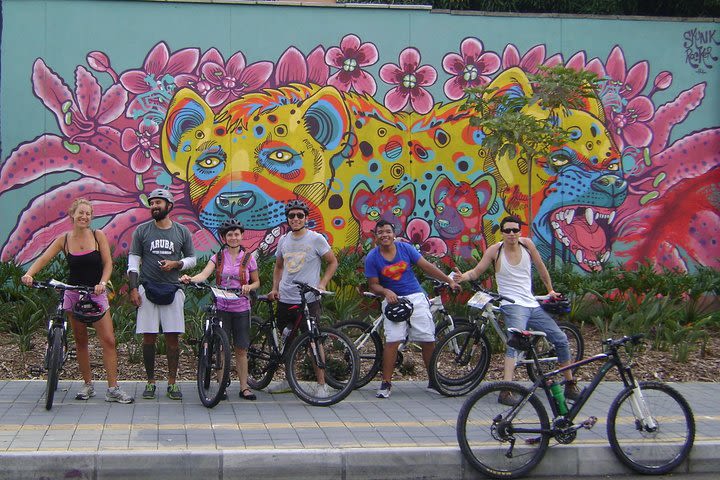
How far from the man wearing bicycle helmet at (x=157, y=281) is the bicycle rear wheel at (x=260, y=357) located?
2.61 ft

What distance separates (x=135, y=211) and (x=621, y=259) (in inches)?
280

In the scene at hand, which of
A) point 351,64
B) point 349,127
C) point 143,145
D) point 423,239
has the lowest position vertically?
point 423,239

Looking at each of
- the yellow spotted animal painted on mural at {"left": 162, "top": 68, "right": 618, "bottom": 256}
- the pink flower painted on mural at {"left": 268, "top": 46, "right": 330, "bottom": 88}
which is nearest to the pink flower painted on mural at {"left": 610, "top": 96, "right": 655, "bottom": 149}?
the yellow spotted animal painted on mural at {"left": 162, "top": 68, "right": 618, "bottom": 256}

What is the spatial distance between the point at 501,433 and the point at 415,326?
2.43m

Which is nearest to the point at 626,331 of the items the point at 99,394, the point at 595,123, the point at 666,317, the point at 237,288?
the point at 666,317

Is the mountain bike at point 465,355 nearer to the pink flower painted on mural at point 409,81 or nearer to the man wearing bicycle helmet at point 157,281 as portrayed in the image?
the man wearing bicycle helmet at point 157,281

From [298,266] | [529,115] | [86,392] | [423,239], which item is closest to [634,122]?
[529,115]

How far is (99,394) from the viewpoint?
832 centimetres

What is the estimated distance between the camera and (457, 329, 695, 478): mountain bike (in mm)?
6094

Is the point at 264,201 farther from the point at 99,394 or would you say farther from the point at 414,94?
the point at 99,394

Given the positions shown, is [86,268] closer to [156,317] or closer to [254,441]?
[156,317]

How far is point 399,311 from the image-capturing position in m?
8.29

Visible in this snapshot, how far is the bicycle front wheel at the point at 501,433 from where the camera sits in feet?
19.9

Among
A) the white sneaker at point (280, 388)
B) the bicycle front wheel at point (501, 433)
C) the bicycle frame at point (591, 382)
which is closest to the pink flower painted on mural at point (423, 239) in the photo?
the white sneaker at point (280, 388)
